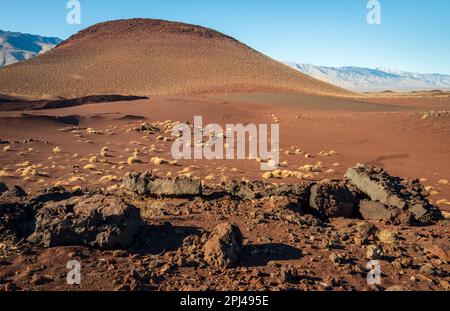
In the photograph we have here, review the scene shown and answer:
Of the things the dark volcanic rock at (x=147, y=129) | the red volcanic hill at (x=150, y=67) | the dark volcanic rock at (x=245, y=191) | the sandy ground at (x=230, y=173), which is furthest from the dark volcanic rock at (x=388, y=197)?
the red volcanic hill at (x=150, y=67)

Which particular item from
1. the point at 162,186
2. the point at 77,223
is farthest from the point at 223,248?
the point at 162,186

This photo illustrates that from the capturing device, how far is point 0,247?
5.05 meters

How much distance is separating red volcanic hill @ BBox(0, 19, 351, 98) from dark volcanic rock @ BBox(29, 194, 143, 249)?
2117 inches

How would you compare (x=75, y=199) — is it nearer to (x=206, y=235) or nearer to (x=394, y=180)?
(x=206, y=235)

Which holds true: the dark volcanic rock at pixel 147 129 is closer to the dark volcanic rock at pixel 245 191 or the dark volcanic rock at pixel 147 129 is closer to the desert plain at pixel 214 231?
the desert plain at pixel 214 231

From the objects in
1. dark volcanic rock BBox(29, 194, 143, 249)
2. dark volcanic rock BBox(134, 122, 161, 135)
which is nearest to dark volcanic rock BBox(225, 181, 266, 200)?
dark volcanic rock BBox(29, 194, 143, 249)

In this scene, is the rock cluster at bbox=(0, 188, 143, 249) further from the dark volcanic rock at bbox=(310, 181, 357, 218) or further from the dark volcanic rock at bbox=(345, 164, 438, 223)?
the dark volcanic rock at bbox=(345, 164, 438, 223)

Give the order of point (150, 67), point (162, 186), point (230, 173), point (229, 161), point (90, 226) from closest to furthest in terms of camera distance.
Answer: point (90, 226), point (162, 186), point (230, 173), point (229, 161), point (150, 67)

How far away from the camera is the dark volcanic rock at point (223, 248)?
4.84 metres

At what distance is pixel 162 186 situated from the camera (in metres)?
8.32

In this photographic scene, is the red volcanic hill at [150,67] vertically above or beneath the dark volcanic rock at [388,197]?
above

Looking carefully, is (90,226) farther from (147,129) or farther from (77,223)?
(147,129)

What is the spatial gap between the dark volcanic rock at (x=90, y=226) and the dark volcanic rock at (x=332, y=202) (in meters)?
3.42

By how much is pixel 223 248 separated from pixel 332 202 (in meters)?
3.09
